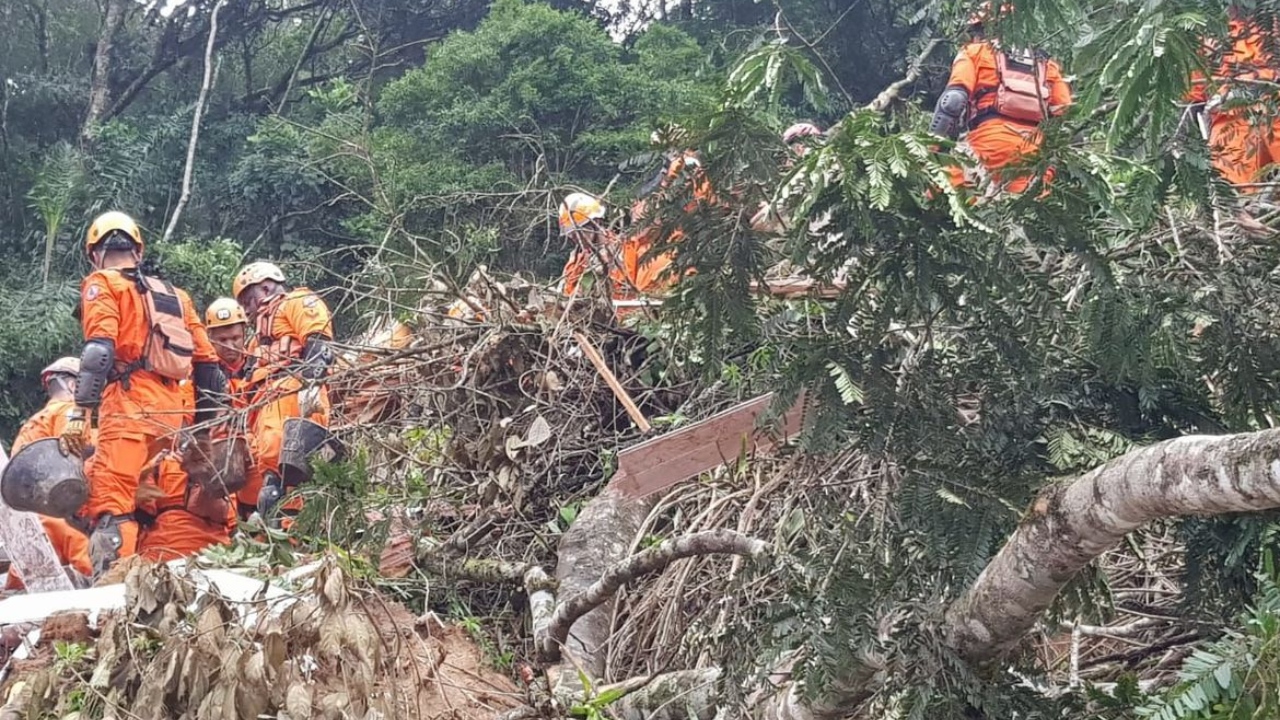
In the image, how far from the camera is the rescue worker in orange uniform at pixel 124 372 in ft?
22.1

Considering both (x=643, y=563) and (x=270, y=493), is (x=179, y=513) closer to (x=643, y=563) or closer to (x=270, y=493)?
(x=270, y=493)

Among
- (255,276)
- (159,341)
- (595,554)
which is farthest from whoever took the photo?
(255,276)

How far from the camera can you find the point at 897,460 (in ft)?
10.1

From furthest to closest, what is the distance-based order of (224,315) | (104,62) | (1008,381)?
(104,62)
(224,315)
(1008,381)

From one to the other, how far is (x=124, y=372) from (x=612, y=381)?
2948 millimetres

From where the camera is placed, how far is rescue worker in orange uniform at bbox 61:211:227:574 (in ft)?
22.1

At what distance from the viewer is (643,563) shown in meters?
3.82

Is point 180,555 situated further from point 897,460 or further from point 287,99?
point 287,99

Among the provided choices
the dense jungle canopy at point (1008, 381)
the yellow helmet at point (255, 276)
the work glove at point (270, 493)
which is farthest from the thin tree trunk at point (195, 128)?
the dense jungle canopy at point (1008, 381)

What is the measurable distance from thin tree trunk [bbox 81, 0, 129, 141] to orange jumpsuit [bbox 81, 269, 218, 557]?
929 cm

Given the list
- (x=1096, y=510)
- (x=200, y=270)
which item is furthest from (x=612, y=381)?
(x=200, y=270)

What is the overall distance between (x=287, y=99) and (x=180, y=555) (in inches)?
403

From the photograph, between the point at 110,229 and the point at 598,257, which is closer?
the point at 598,257

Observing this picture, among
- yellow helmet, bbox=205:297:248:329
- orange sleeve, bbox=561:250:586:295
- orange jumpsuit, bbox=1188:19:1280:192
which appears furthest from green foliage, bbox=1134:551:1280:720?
yellow helmet, bbox=205:297:248:329
